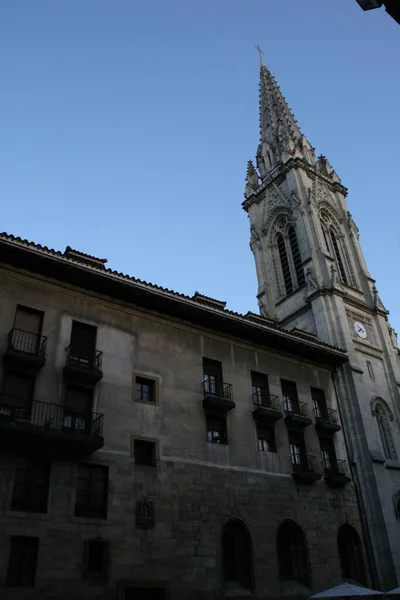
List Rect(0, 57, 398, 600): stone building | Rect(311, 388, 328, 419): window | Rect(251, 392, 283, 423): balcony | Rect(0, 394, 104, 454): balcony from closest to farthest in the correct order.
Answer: Rect(0, 394, 104, 454): balcony
Rect(0, 57, 398, 600): stone building
Rect(251, 392, 283, 423): balcony
Rect(311, 388, 328, 419): window

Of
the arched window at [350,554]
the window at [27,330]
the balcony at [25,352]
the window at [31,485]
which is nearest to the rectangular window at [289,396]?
the arched window at [350,554]

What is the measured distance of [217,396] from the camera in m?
23.6

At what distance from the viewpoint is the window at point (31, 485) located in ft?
55.9

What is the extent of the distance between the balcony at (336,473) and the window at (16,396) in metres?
14.2

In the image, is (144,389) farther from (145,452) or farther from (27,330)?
(27,330)

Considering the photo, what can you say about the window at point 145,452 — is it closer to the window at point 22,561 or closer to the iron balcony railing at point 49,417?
the iron balcony railing at point 49,417

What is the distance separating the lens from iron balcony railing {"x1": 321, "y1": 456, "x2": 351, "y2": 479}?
25591 mm

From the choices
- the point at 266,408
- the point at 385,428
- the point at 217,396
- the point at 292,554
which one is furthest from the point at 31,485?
the point at 385,428

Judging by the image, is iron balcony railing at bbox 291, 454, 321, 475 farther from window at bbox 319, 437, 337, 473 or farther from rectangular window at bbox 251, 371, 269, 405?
rectangular window at bbox 251, 371, 269, 405

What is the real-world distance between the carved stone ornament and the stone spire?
3040cm

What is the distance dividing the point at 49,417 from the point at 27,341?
3.03 meters

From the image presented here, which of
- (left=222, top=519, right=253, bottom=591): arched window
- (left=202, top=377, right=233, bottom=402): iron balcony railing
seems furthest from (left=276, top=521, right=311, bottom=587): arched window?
(left=202, top=377, right=233, bottom=402): iron balcony railing

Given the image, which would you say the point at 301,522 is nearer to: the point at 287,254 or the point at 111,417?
the point at 111,417

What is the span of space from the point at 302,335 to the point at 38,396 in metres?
16.0
